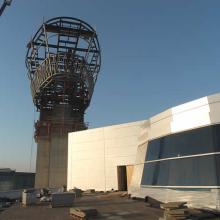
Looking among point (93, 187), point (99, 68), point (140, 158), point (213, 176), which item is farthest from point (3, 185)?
point (213, 176)

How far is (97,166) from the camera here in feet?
178

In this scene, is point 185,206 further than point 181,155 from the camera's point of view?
No

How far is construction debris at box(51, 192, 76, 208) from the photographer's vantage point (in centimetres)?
2508

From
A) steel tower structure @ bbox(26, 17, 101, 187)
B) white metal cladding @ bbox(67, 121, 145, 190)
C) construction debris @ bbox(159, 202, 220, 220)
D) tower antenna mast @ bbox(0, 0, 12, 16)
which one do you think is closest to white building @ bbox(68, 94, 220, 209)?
construction debris @ bbox(159, 202, 220, 220)

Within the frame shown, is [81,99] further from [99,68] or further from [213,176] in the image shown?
[213,176]

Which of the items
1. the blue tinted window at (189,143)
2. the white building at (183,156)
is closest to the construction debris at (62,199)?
the white building at (183,156)

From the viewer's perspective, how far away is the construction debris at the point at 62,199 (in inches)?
987

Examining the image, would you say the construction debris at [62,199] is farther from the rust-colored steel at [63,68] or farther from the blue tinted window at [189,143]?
the rust-colored steel at [63,68]

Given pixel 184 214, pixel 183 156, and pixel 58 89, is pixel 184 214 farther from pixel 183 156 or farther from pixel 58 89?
pixel 58 89

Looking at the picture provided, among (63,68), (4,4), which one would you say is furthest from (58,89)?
(4,4)

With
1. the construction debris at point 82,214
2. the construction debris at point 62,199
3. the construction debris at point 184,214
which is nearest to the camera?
the construction debris at point 184,214

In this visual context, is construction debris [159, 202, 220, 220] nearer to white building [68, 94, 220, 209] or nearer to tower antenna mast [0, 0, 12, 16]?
white building [68, 94, 220, 209]

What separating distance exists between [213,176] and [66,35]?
2519 inches

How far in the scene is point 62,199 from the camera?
2544 cm
